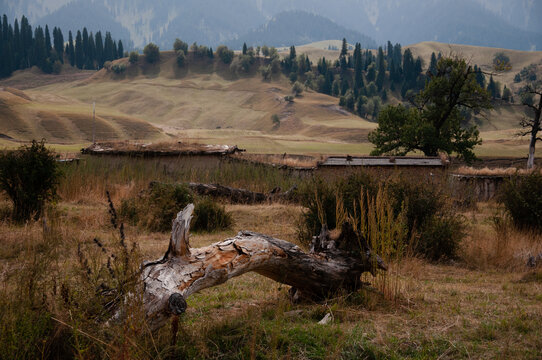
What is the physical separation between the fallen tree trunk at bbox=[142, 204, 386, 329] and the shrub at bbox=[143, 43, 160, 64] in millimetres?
132051

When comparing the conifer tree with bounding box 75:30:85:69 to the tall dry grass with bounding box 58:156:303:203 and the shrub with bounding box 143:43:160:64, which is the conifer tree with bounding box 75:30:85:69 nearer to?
the shrub with bounding box 143:43:160:64

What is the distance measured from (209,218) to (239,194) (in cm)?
381

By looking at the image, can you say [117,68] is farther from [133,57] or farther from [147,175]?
[147,175]

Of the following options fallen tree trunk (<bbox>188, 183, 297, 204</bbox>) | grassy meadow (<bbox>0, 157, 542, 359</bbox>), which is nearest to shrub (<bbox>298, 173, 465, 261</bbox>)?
grassy meadow (<bbox>0, 157, 542, 359</bbox>)

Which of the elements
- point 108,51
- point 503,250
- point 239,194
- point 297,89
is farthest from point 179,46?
point 503,250

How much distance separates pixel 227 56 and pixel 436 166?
387 feet

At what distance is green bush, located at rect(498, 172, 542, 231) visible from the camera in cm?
982

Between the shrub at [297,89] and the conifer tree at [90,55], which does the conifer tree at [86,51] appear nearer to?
the conifer tree at [90,55]

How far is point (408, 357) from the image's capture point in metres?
3.49

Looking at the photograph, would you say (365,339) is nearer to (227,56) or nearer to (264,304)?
(264,304)

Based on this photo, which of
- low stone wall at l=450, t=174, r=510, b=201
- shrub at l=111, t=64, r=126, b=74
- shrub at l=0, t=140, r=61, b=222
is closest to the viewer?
shrub at l=0, t=140, r=61, b=222

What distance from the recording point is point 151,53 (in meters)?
128

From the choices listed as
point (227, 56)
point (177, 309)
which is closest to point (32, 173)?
point (177, 309)

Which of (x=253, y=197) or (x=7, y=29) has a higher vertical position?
(x=7, y=29)
